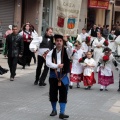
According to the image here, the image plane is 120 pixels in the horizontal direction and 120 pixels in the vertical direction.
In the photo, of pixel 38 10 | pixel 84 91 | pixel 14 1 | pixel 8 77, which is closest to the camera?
pixel 84 91

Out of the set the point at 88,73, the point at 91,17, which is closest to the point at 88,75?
the point at 88,73

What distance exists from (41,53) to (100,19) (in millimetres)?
28285

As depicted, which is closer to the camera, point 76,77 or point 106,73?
point 106,73

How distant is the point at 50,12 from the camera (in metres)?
30.2

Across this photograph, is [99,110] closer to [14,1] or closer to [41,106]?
[41,106]

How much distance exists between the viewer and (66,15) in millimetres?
8148

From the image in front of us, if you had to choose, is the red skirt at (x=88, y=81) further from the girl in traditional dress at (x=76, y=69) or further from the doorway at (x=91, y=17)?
the doorway at (x=91, y=17)

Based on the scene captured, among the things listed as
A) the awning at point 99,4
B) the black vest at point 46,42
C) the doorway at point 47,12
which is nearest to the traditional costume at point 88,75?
the black vest at point 46,42

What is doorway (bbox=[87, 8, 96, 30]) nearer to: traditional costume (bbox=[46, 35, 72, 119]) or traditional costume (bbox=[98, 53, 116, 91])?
traditional costume (bbox=[98, 53, 116, 91])

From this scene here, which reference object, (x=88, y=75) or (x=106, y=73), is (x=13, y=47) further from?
(x=106, y=73)

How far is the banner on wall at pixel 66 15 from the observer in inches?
318

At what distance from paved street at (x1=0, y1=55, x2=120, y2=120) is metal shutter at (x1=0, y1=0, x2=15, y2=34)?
11844 mm

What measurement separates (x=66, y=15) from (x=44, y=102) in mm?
3319

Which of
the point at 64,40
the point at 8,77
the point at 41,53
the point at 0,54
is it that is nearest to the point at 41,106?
the point at 64,40
